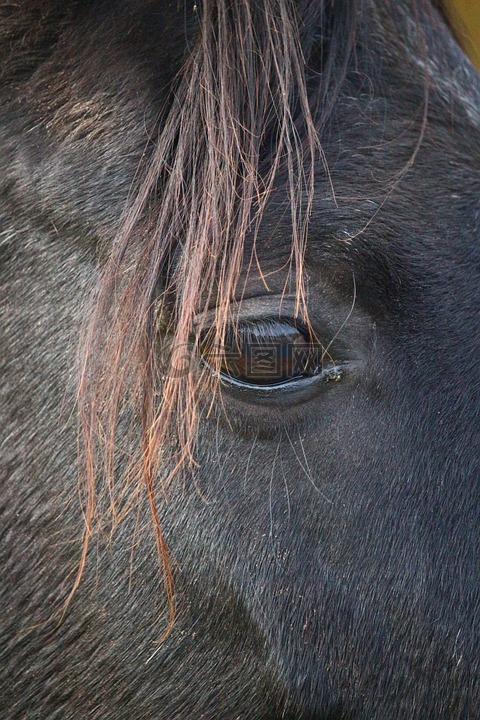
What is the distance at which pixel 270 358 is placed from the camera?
4.32ft

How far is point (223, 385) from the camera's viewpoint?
1306 mm

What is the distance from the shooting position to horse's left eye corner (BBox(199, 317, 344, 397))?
1.30 metres

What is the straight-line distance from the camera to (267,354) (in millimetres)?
1315

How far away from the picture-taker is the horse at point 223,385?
1.27 m

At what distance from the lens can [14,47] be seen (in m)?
1.37

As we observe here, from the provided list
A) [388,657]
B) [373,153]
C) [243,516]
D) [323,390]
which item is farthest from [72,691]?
[373,153]

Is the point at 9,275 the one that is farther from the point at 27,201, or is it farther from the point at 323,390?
the point at 323,390

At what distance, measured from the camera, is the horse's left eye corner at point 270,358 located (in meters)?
1.30

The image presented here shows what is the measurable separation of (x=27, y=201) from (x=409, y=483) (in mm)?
817

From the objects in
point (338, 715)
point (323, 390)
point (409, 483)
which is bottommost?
point (338, 715)

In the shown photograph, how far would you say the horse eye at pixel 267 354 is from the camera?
1.30m

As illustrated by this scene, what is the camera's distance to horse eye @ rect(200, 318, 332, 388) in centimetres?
130

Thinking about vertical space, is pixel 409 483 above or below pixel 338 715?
above

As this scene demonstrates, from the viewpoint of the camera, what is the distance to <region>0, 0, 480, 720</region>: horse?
1273mm
